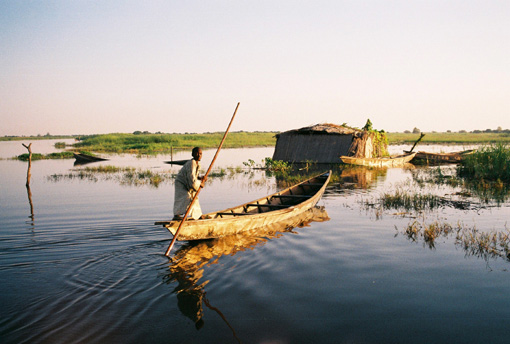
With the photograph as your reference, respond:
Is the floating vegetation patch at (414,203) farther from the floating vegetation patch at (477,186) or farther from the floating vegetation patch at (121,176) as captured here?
the floating vegetation patch at (121,176)

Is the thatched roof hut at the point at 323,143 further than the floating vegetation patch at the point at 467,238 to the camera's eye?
Yes

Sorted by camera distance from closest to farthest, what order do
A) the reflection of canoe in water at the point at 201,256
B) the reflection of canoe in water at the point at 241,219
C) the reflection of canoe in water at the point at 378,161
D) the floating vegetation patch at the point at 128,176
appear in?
1. the reflection of canoe in water at the point at 201,256
2. the reflection of canoe in water at the point at 241,219
3. the floating vegetation patch at the point at 128,176
4. the reflection of canoe in water at the point at 378,161

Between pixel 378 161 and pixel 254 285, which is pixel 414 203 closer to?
pixel 254 285

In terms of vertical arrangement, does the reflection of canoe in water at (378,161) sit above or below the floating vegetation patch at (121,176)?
above

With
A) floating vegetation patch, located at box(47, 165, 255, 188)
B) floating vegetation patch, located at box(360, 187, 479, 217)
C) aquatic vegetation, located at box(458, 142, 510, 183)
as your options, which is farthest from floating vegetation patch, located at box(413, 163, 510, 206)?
floating vegetation patch, located at box(47, 165, 255, 188)

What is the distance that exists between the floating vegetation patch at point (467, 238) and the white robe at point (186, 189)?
13.0 ft

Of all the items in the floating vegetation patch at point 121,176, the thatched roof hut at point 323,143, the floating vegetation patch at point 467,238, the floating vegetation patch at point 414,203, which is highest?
the thatched roof hut at point 323,143

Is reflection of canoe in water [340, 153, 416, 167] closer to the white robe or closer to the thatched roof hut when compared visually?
the thatched roof hut

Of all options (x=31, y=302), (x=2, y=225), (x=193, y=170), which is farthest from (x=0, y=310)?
(x=2, y=225)

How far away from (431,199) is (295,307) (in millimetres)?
7515

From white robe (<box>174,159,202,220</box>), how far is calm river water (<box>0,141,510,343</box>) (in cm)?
68

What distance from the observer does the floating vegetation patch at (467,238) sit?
6.26 m

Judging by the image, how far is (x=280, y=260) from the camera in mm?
6188

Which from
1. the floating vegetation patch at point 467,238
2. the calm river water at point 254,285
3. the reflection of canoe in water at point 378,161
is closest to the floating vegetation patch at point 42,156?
the reflection of canoe in water at point 378,161
